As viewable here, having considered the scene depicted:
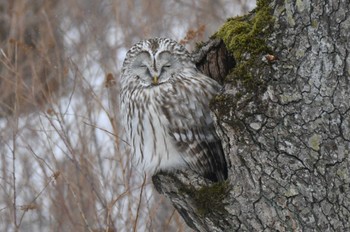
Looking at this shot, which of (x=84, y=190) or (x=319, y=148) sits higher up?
(x=84, y=190)

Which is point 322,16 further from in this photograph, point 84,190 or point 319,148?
point 84,190

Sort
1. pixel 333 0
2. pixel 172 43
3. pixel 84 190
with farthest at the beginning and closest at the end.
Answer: pixel 84 190 < pixel 172 43 < pixel 333 0

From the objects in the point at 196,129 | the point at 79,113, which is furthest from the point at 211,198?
the point at 79,113

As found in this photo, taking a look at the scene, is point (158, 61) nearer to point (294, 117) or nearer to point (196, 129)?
point (196, 129)

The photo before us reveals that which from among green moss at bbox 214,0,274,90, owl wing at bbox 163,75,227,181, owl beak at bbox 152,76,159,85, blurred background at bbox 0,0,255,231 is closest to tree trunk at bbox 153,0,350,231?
green moss at bbox 214,0,274,90

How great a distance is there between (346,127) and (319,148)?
154 mm

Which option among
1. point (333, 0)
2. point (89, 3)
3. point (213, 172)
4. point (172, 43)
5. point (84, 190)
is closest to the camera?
point (333, 0)

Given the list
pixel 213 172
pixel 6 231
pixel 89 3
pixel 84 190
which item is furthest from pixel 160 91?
pixel 89 3

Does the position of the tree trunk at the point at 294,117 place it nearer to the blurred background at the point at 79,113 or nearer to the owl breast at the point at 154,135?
the owl breast at the point at 154,135

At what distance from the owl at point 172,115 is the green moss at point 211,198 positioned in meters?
0.25

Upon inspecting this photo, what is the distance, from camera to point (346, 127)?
125 inches

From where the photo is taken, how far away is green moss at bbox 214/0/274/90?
325cm

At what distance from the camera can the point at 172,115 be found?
144 inches

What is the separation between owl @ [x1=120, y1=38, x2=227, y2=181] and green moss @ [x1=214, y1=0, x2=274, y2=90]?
0.39 m
